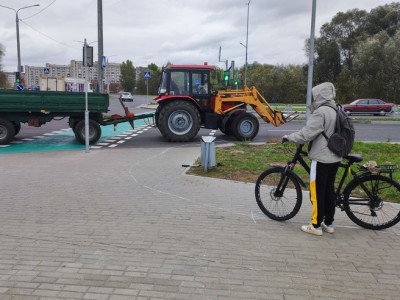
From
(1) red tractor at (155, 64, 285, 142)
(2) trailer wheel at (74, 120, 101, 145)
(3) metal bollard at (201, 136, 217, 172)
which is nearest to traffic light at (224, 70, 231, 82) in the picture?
(1) red tractor at (155, 64, 285, 142)


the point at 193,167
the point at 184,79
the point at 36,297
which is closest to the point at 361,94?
the point at 184,79

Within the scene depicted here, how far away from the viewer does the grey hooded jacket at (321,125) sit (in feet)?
16.0

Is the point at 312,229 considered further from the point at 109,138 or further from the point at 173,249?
the point at 109,138

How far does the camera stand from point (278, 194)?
5750 mm

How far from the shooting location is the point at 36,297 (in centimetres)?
347

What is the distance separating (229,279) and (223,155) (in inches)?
298

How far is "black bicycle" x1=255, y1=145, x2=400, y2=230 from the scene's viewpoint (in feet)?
17.0

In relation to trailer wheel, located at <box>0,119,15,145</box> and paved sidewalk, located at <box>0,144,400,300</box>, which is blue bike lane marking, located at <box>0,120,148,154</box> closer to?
trailer wheel, located at <box>0,119,15,145</box>

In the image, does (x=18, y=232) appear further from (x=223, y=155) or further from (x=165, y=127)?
(x=165, y=127)

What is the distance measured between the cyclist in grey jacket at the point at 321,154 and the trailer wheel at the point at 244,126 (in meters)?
9.80

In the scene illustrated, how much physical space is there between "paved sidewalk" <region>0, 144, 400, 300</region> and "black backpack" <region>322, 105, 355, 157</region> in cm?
108

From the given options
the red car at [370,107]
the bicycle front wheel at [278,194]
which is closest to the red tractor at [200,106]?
the bicycle front wheel at [278,194]

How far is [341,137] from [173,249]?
2328 millimetres

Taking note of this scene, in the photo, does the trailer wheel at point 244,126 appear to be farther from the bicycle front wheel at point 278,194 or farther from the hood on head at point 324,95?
the hood on head at point 324,95
